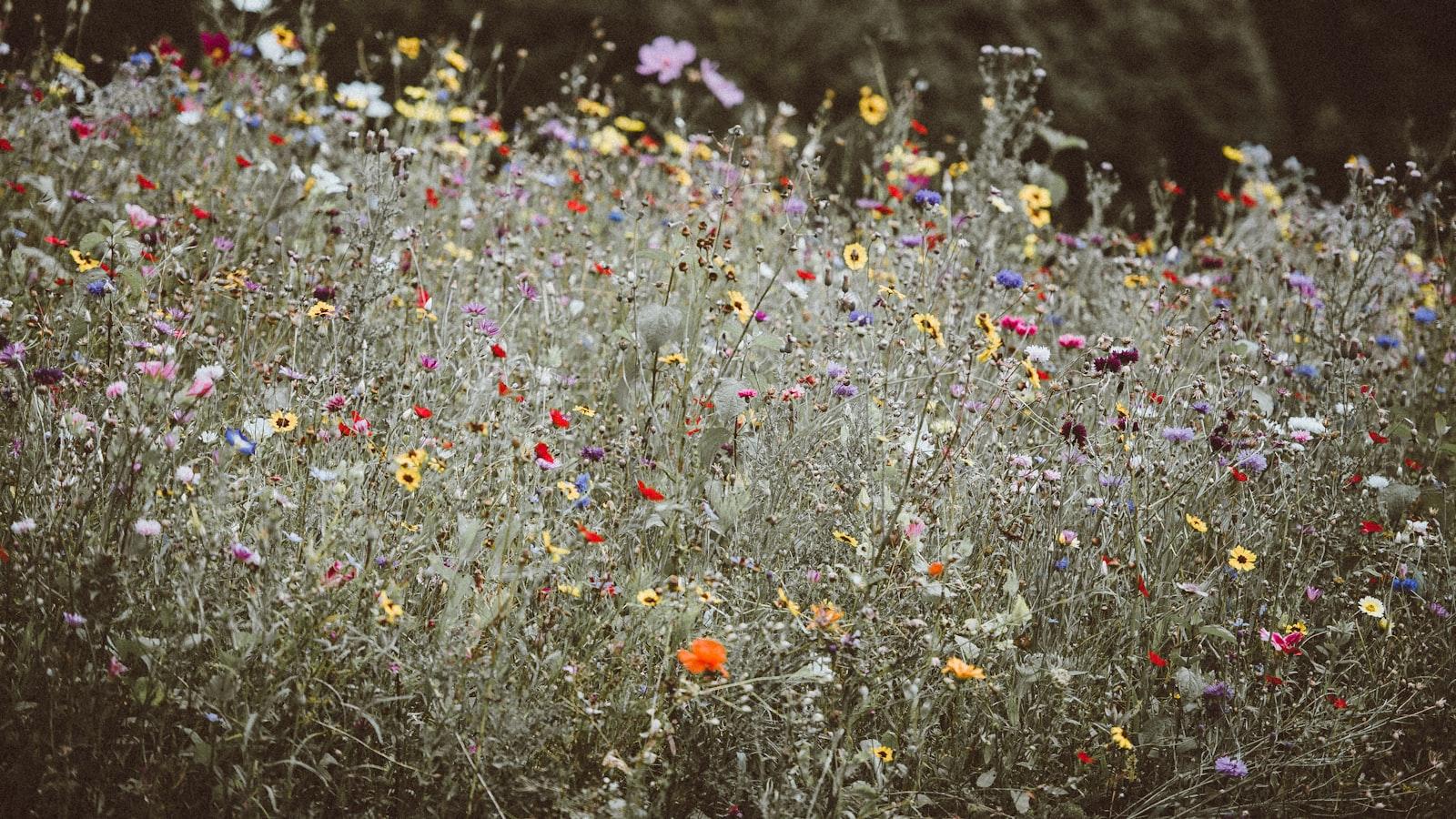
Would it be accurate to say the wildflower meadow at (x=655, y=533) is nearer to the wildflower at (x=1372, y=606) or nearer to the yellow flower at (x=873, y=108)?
the wildflower at (x=1372, y=606)

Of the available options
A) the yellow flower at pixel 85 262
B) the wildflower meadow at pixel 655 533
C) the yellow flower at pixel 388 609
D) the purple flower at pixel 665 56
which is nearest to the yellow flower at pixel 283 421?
the wildflower meadow at pixel 655 533

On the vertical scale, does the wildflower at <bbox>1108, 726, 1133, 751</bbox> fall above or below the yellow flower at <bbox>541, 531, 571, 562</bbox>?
below

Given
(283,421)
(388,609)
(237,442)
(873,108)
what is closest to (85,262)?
(283,421)

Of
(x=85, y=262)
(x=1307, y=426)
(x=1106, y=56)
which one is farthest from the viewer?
(x=1106, y=56)

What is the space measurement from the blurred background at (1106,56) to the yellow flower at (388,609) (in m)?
3.48

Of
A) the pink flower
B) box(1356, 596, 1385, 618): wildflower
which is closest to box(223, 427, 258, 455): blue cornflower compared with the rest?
the pink flower

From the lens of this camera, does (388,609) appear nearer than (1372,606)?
Yes

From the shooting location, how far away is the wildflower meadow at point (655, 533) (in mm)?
1601

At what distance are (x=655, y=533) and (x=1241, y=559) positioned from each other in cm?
115

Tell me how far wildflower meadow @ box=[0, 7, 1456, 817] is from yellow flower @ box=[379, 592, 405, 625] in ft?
0.04

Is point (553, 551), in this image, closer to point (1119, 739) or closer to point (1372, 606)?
point (1119, 739)

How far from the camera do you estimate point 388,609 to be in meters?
1.57

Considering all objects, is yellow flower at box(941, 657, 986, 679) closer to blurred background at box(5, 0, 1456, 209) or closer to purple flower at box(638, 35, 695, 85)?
purple flower at box(638, 35, 695, 85)

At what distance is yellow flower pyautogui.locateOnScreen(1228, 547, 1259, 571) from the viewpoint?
204 centimetres
